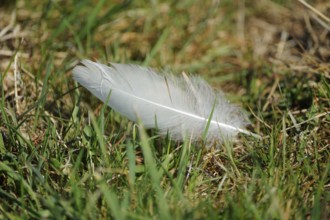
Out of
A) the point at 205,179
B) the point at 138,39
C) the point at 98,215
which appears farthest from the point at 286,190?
the point at 138,39

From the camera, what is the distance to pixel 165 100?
2090 millimetres

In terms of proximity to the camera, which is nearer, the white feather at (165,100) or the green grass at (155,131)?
the green grass at (155,131)

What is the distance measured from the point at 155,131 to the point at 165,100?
4.6 inches

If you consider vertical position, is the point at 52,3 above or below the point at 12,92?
above

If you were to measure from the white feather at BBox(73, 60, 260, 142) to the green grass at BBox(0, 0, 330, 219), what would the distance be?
0.20ft

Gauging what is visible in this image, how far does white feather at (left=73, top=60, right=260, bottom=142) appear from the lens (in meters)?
2.01

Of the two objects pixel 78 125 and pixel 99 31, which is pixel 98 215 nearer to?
pixel 78 125

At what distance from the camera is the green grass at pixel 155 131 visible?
1.67 m

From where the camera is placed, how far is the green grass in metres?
1.67

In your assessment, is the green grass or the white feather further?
the white feather

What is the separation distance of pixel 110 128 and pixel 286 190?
77cm

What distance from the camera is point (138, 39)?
295 cm

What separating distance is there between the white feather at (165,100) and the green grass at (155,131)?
0.06 meters

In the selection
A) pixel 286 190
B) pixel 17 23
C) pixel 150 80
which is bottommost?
pixel 286 190
